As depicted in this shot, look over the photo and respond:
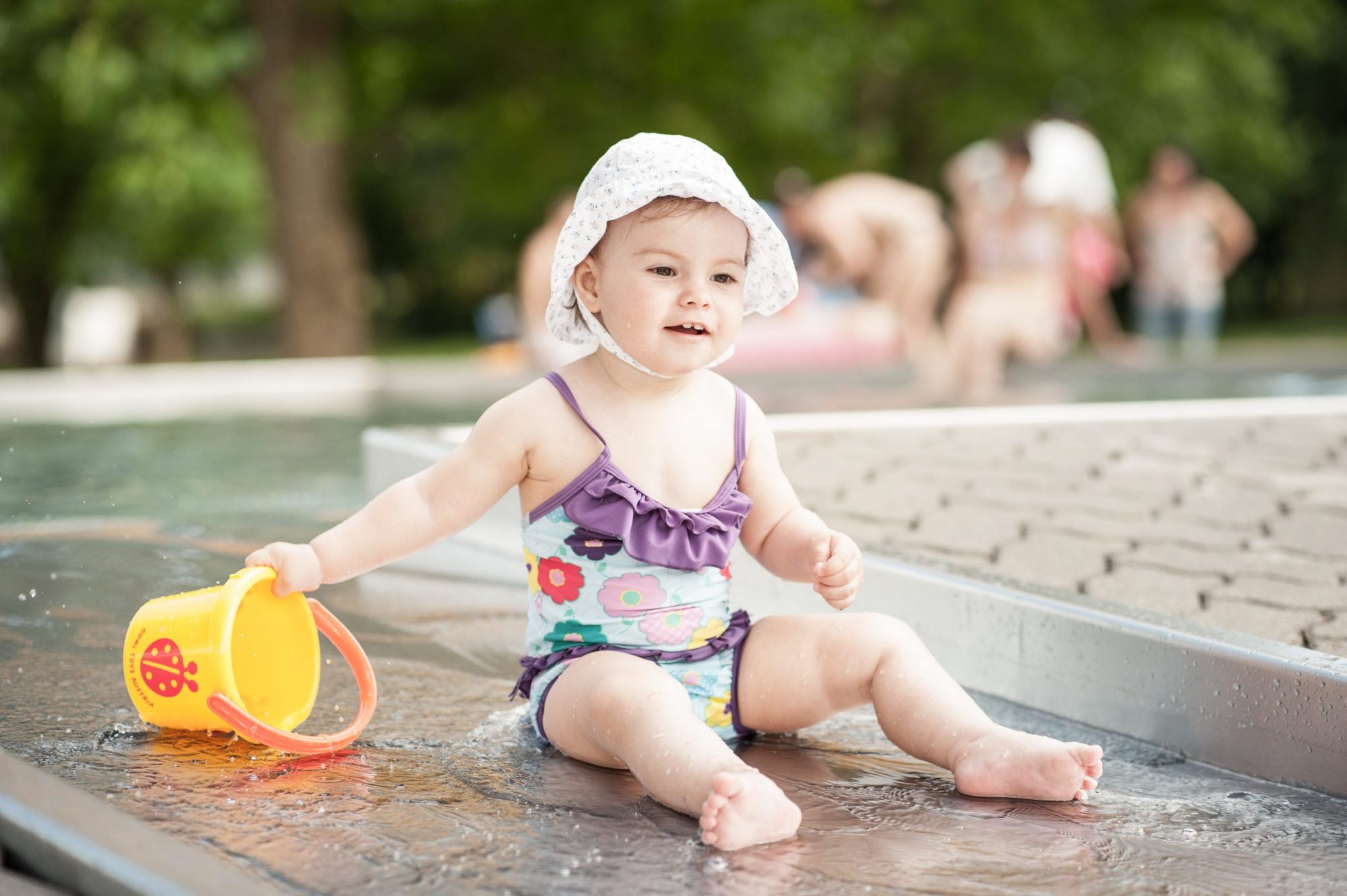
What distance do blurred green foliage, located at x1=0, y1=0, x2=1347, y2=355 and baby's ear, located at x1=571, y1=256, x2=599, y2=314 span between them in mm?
12791

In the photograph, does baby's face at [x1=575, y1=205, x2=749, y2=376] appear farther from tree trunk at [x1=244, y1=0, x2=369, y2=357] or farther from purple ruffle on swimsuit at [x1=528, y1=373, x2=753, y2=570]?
tree trunk at [x1=244, y1=0, x2=369, y2=357]

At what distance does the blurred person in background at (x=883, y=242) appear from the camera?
1188 centimetres

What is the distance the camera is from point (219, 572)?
3939mm

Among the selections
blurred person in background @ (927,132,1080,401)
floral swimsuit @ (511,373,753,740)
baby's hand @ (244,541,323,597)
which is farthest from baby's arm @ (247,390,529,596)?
blurred person in background @ (927,132,1080,401)

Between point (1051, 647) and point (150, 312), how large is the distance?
2585 cm

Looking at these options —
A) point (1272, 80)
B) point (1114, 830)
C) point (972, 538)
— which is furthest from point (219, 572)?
point (1272, 80)

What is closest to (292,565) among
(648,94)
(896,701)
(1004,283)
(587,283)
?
(587,283)

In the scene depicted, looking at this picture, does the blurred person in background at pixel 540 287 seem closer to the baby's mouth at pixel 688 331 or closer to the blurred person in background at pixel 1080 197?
the blurred person in background at pixel 1080 197

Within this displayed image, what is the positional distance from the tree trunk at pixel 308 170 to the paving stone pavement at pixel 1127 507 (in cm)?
1091

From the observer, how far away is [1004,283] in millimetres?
10117

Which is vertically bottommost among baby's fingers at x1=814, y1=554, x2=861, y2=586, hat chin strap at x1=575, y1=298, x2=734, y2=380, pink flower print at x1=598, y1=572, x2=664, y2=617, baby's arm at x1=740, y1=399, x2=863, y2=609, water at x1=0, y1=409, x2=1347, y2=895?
water at x1=0, y1=409, x2=1347, y2=895

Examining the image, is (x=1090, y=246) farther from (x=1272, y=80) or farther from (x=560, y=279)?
(x=1272, y=80)

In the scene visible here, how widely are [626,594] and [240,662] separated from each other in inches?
28.6

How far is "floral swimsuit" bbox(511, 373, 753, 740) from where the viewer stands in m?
2.68
